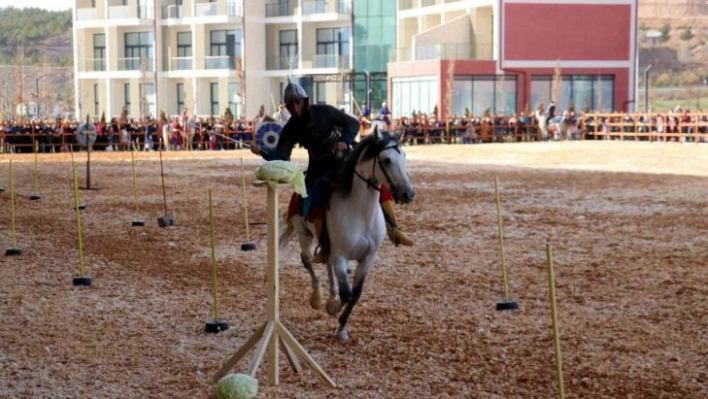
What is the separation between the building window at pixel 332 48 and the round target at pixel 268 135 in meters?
52.3

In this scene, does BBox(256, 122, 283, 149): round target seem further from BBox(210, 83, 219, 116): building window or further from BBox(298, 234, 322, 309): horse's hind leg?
BBox(210, 83, 219, 116): building window

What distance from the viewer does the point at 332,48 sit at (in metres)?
68.4

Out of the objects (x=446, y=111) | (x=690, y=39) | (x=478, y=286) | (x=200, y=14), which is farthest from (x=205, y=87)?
(x=690, y=39)

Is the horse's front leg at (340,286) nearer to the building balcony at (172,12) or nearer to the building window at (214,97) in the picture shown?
the building window at (214,97)

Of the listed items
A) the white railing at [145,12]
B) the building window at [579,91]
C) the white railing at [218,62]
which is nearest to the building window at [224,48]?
the white railing at [218,62]

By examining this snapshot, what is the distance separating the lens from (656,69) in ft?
399

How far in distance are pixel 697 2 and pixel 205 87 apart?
101 meters

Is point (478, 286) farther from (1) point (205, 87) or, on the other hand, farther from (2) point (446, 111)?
(1) point (205, 87)

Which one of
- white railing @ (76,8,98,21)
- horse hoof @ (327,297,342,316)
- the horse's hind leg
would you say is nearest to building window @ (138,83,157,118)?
white railing @ (76,8,98,21)

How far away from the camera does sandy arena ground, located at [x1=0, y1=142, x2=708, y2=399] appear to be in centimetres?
863

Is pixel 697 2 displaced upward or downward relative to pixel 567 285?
upward

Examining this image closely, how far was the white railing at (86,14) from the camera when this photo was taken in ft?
238

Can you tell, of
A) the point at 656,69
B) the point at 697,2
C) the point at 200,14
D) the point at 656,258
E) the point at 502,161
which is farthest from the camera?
the point at 697,2

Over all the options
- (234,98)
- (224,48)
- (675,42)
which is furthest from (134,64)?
(675,42)
